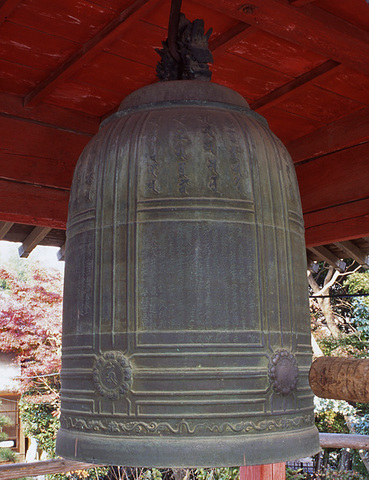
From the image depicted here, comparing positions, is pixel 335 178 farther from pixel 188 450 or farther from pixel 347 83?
pixel 188 450

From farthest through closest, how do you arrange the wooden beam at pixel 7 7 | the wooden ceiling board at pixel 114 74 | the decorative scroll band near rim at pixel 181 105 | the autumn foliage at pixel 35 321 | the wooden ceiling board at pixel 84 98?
the autumn foliage at pixel 35 321 → the wooden ceiling board at pixel 84 98 → the wooden ceiling board at pixel 114 74 → the wooden beam at pixel 7 7 → the decorative scroll band near rim at pixel 181 105

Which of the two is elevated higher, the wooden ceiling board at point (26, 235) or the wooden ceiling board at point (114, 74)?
the wooden ceiling board at point (114, 74)

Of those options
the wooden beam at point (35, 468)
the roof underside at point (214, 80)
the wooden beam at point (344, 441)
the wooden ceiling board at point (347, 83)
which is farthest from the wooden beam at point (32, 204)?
the wooden beam at point (344, 441)

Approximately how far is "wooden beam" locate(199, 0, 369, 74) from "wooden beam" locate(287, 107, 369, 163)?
58 cm

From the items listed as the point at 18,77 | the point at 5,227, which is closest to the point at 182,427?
the point at 18,77

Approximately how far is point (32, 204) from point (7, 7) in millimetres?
1070

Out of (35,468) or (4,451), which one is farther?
(4,451)

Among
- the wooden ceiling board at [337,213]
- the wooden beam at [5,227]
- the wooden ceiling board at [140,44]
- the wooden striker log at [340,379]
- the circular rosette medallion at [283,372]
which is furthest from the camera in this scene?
the wooden beam at [5,227]

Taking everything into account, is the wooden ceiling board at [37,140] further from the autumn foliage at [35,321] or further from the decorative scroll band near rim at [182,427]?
the autumn foliage at [35,321]

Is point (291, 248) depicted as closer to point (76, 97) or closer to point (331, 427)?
point (76, 97)

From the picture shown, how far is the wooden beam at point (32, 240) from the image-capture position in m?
3.46

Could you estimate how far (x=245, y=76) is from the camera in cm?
220

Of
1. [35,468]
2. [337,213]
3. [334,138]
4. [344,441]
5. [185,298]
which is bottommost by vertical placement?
[35,468]

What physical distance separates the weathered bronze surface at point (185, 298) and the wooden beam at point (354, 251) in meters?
2.51
